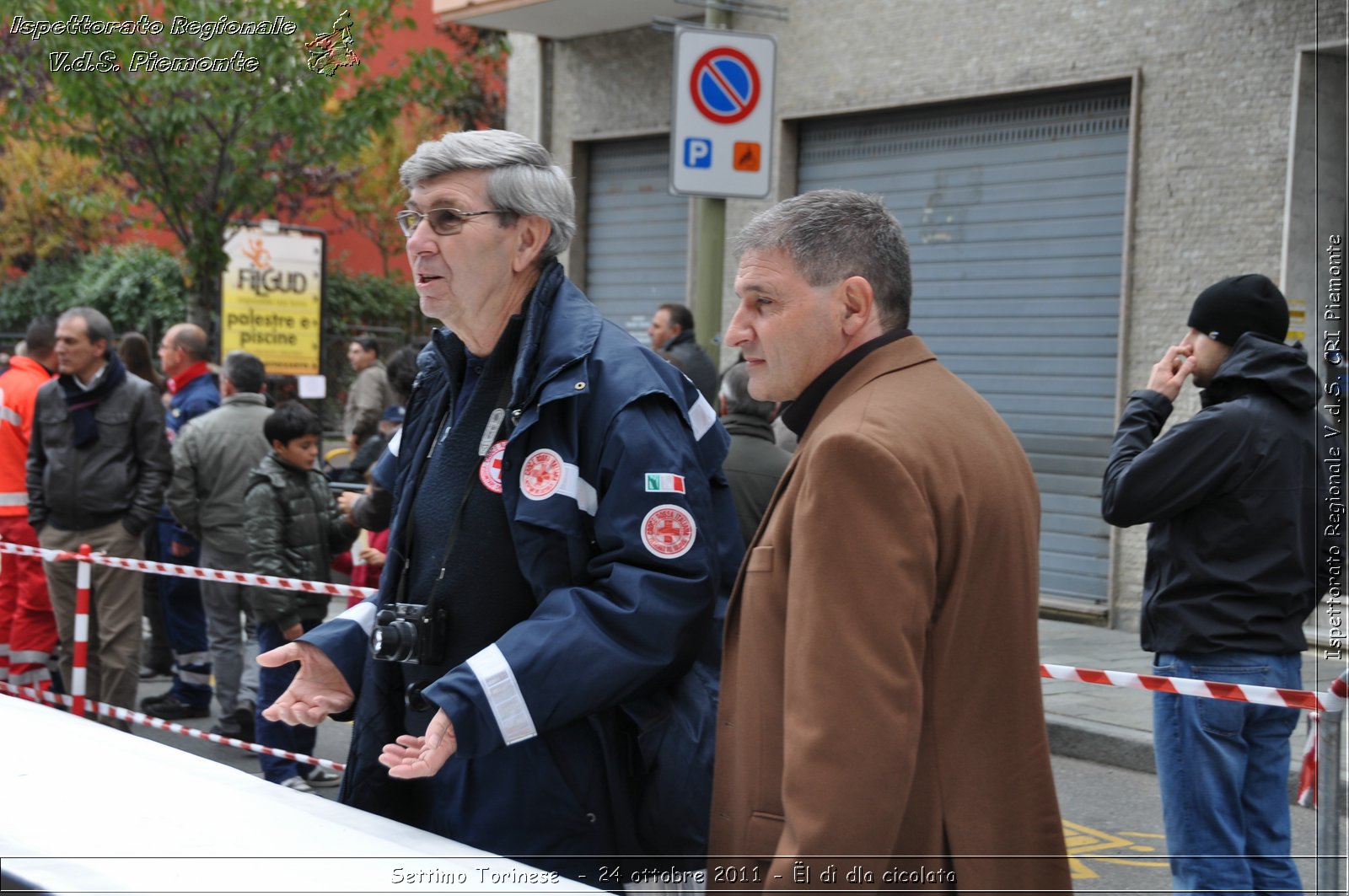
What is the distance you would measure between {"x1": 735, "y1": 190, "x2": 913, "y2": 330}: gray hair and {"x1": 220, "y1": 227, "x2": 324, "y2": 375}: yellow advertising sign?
1224 cm

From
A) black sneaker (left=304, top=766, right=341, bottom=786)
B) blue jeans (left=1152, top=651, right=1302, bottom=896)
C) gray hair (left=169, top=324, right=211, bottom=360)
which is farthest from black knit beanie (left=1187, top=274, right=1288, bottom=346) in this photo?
gray hair (left=169, top=324, right=211, bottom=360)

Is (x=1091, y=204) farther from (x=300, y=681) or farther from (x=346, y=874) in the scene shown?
(x=346, y=874)

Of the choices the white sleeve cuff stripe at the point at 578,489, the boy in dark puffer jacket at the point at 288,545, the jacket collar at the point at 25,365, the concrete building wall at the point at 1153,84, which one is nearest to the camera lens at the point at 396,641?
the white sleeve cuff stripe at the point at 578,489

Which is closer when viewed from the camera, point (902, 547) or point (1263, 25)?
point (902, 547)

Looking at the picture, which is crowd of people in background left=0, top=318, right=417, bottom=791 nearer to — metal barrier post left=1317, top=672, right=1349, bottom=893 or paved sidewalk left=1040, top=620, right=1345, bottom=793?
paved sidewalk left=1040, top=620, right=1345, bottom=793

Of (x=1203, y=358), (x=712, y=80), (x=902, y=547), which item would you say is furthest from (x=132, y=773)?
(x=712, y=80)

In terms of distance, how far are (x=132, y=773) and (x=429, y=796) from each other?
0.54 metres

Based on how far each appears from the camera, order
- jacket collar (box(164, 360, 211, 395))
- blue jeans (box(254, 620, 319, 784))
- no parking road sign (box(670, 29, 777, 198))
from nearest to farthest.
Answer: blue jeans (box(254, 620, 319, 784)), no parking road sign (box(670, 29, 777, 198)), jacket collar (box(164, 360, 211, 395))

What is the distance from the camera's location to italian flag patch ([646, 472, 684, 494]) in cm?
230

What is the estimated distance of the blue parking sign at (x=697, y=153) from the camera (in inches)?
300

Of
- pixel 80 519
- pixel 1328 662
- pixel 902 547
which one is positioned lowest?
pixel 1328 662

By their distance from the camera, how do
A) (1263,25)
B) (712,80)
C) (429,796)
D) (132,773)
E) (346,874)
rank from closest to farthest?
(346,874) < (132,773) < (429,796) < (712,80) < (1263,25)

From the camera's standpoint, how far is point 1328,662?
722 cm

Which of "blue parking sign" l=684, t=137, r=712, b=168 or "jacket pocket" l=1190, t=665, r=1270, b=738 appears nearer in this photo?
"jacket pocket" l=1190, t=665, r=1270, b=738
